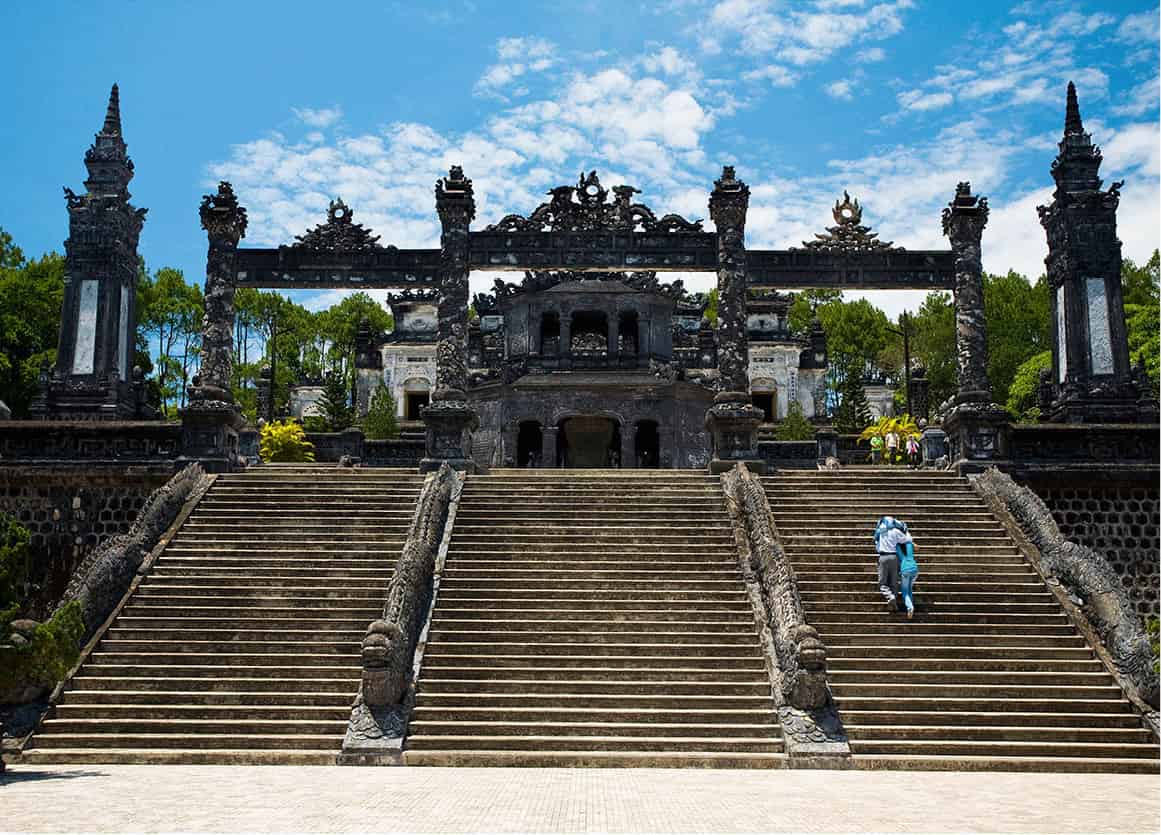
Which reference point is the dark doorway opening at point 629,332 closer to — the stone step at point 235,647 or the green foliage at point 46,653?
the stone step at point 235,647

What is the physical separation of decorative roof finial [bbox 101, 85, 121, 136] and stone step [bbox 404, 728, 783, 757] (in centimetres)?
1912

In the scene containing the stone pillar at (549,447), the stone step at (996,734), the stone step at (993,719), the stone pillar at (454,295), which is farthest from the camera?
the stone pillar at (549,447)

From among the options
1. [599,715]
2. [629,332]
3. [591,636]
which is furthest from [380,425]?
[599,715]

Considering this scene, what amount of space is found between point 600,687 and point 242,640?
433 cm

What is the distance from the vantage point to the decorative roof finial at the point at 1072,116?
75.6ft

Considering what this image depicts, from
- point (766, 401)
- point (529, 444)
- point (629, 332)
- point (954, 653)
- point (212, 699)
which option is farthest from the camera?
point (766, 401)

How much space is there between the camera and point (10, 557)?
32.2 feet

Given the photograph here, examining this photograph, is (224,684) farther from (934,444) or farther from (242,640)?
(934,444)

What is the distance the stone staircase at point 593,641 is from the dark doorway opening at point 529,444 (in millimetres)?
15445

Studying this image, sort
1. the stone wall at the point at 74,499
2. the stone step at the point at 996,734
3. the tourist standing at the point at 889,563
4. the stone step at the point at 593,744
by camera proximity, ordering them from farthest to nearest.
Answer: the stone wall at the point at 74,499 → the tourist standing at the point at 889,563 → the stone step at the point at 996,734 → the stone step at the point at 593,744

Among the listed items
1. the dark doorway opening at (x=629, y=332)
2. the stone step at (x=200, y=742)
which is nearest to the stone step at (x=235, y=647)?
the stone step at (x=200, y=742)

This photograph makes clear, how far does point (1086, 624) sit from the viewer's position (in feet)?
42.7

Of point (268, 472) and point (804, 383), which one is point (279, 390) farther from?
point (268, 472)

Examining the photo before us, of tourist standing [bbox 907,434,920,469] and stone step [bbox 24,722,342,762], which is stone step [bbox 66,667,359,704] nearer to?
stone step [bbox 24,722,342,762]
